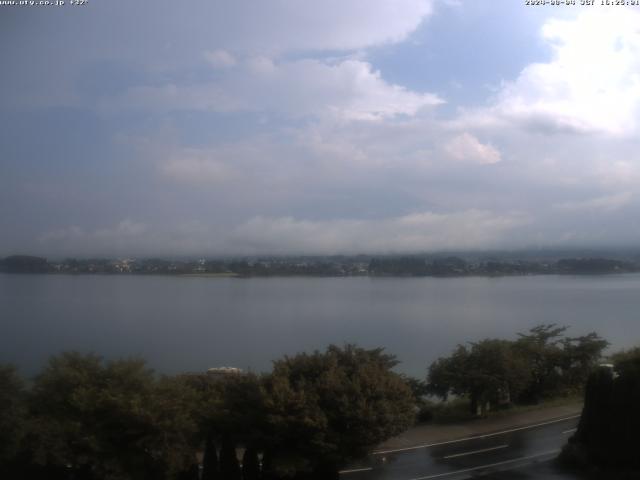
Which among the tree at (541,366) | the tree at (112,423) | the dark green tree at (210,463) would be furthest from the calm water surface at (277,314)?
the dark green tree at (210,463)

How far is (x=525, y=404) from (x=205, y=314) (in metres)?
27.6

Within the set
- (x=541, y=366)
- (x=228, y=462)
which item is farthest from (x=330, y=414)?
(x=541, y=366)

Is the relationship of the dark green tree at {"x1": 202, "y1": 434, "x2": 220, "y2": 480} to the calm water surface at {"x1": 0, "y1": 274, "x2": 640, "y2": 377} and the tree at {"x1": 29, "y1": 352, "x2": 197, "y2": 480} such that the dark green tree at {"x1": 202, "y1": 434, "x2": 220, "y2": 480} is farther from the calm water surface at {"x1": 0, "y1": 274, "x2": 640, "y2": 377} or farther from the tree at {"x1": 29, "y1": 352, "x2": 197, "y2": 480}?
the calm water surface at {"x1": 0, "y1": 274, "x2": 640, "y2": 377}

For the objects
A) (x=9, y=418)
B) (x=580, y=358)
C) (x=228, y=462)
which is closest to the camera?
(x=9, y=418)

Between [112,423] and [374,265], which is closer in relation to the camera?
[112,423]

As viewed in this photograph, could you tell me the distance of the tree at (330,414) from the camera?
10352 millimetres

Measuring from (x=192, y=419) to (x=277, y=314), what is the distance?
33.1 meters

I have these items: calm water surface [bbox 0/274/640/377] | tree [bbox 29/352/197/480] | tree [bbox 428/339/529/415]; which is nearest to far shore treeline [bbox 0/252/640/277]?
calm water surface [bbox 0/274/640/377]

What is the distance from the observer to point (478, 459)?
1339 cm

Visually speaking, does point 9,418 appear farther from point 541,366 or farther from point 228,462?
point 541,366

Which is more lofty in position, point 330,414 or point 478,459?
point 330,414

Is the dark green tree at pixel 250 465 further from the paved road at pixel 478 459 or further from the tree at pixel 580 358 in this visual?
the tree at pixel 580 358

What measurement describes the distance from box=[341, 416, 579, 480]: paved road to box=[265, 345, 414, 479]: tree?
1.91m

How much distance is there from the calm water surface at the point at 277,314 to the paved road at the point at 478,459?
10.1 meters
